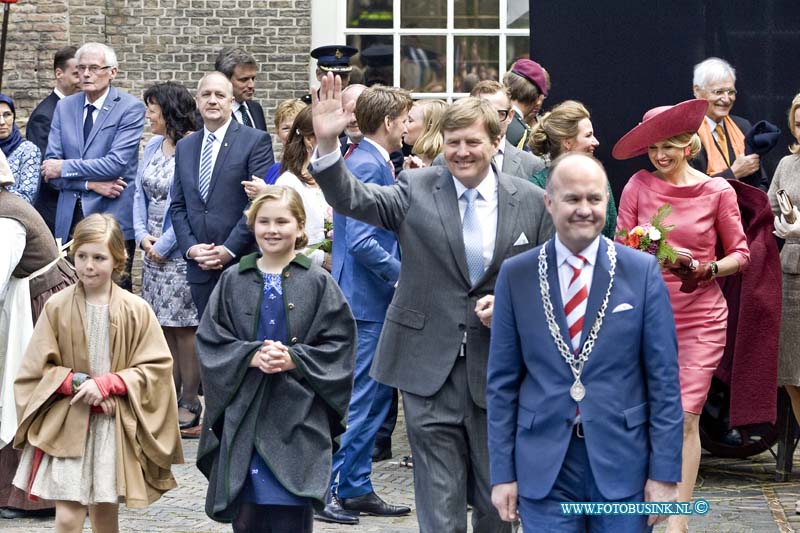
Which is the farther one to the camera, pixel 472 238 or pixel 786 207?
Result: pixel 786 207

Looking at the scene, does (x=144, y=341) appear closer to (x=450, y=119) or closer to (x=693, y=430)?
(x=450, y=119)

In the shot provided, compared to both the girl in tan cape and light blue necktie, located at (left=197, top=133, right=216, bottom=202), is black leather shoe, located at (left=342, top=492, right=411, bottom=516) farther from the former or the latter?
light blue necktie, located at (left=197, top=133, right=216, bottom=202)

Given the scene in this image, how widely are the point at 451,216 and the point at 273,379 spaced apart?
1060 mm

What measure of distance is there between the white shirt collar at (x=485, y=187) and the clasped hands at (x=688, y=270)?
1687mm

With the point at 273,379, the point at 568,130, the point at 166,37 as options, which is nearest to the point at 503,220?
the point at 273,379

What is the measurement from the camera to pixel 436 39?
12641mm

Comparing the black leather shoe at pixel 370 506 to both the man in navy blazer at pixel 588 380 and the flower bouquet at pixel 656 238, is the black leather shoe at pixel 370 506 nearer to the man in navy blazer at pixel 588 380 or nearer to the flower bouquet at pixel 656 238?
the flower bouquet at pixel 656 238

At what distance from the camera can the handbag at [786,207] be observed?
7.68 meters

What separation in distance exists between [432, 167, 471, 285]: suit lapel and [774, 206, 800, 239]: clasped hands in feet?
9.97

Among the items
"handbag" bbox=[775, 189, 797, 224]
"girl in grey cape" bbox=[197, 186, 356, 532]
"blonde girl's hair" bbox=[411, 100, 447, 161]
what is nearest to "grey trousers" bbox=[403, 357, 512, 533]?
"girl in grey cape" bbox=[197, 186, 356, 532]

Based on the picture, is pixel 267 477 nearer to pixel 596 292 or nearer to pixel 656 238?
pixel 596 292

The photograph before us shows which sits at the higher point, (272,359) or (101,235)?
(101,235)

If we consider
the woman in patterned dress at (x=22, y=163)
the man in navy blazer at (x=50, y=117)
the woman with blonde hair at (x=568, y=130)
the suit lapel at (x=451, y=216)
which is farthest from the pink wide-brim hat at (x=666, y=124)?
the man in navy blazer at (x=50, y=117)

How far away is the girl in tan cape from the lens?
20.1 feet
